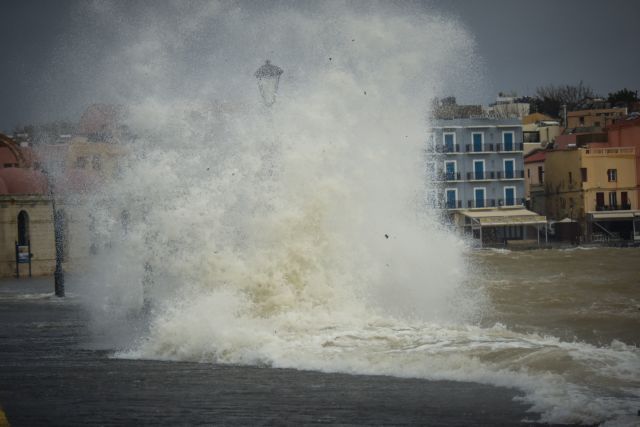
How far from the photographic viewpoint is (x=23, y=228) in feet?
206

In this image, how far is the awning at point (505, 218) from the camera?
75500 millimetres

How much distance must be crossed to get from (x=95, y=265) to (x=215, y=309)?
326 inches

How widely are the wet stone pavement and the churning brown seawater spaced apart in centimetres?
709

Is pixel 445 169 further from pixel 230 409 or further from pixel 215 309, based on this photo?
pixel 230 409

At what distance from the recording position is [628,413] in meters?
11.5

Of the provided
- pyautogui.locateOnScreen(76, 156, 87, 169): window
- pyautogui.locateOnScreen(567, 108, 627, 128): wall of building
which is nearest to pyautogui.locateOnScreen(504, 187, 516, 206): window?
pyautogui.locateOnScreen(567, 108, 627, 128): wall of building

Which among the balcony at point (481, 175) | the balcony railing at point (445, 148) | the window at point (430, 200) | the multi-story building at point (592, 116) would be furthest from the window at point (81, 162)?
the multi-story building at point (592, 116)

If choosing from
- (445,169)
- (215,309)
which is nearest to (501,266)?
(445,169)

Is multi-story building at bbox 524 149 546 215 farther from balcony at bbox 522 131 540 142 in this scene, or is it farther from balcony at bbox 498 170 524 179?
balcony at bbox 522 131 540 142

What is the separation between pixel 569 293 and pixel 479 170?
4736cm

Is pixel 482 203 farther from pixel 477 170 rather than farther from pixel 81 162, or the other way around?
pixel 81 162

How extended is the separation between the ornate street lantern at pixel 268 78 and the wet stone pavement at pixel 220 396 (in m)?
7.79

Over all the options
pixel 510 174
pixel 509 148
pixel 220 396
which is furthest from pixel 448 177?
pixel 220 396

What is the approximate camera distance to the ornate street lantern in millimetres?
22656
